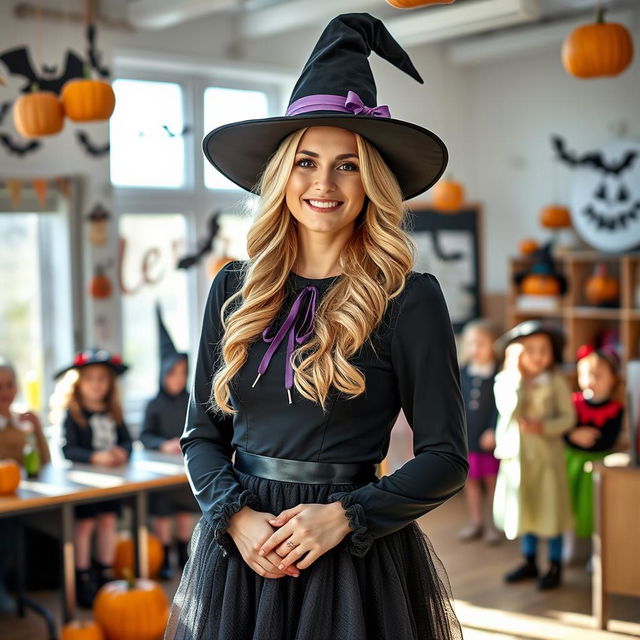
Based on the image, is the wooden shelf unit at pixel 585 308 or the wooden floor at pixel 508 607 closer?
the wooden floor at pixel 508 607

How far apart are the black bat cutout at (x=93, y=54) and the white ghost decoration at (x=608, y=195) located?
10.1 ft

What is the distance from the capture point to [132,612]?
3.77m

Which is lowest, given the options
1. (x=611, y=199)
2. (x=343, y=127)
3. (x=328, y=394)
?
(x=328, y=394)

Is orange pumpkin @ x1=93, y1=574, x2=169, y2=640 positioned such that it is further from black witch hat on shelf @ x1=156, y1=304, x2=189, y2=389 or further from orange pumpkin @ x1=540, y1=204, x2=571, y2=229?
orange pumpkin @ x1=540, y1=204, x2=571, y2=229

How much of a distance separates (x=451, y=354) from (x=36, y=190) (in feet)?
13.6

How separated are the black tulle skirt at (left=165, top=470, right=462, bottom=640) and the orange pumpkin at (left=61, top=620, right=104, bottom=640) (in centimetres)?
209

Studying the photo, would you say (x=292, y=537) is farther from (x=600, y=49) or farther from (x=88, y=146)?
(x=88, y=146)

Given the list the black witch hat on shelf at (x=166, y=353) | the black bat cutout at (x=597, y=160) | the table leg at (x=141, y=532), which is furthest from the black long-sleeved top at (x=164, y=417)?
the black bat cutout at (x=597, y=160)

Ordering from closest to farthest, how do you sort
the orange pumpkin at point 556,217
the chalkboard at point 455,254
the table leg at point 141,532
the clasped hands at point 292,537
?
1. the clasped hands at point 292,537
2. the table leg at point 141,532
3. the orange pumpkin at point 556,217
4. the chalkboard at point 455,254

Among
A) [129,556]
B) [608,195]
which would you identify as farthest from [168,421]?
[608,195]

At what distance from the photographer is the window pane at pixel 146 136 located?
577 cm

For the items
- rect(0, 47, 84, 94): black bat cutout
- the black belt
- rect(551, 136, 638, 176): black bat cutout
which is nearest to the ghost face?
rect(551, 136, 638, 176): black bat cutout

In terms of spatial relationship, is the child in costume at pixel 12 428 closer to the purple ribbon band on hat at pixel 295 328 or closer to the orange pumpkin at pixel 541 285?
the purple ribbon band on hat at pixel 295 328

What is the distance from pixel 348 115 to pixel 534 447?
10.9ft
